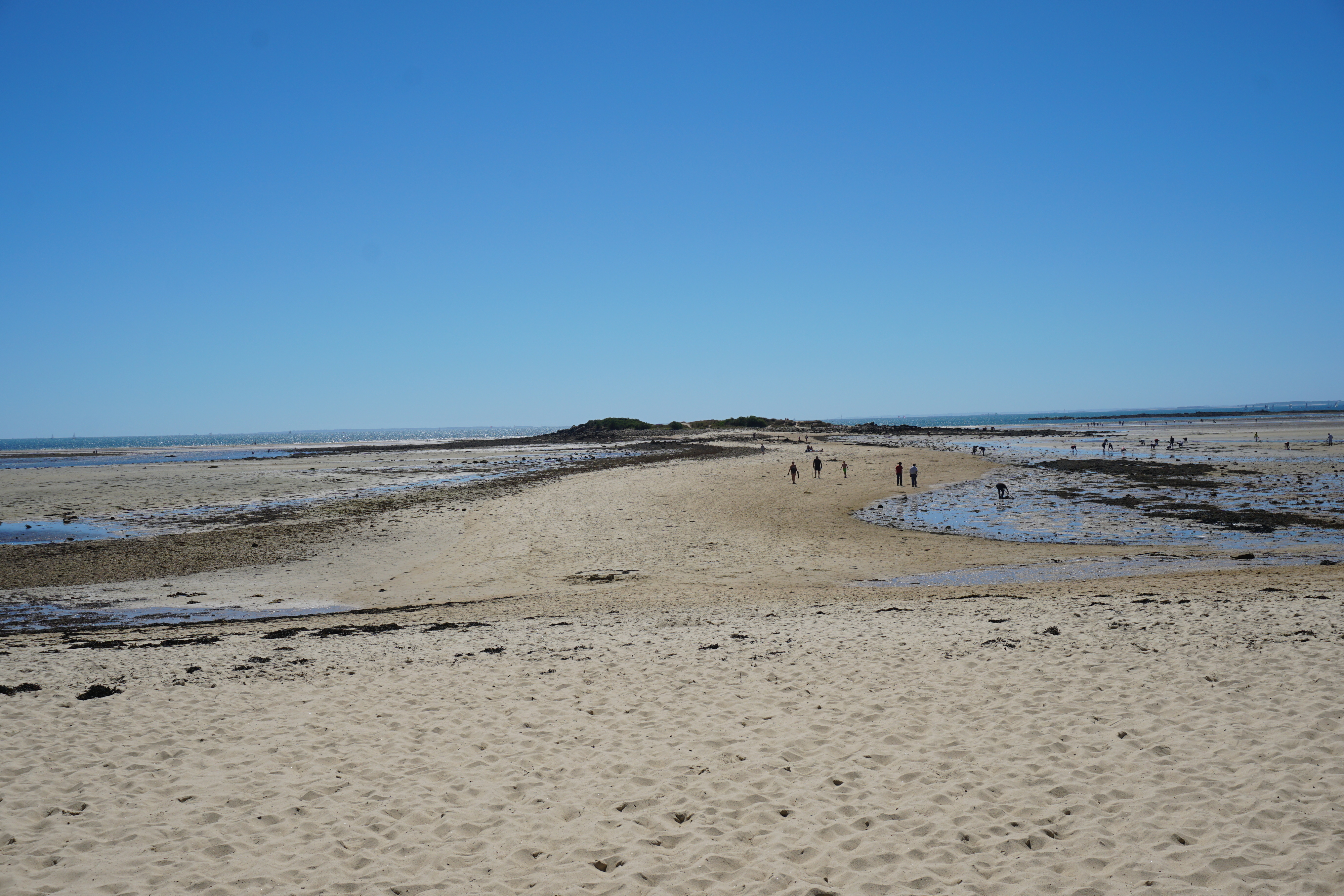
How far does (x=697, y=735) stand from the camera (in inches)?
283

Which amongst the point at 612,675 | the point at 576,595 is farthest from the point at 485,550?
the point at 612,675

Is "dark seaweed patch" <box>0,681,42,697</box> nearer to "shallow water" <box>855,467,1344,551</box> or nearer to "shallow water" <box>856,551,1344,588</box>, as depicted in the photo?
"shallow water" <box>856,551,1344,588</box>

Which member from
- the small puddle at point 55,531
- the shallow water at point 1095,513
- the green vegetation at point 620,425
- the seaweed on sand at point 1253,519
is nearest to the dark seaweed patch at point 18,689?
the small puddle at point 55,531

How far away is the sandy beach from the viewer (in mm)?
5070

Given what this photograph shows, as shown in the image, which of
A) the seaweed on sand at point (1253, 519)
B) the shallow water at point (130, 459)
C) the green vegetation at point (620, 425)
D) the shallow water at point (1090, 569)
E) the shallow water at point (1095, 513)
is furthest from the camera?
the green vegetation at point (620, 425)

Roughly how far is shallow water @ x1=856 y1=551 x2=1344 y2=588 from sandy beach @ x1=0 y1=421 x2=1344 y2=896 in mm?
141

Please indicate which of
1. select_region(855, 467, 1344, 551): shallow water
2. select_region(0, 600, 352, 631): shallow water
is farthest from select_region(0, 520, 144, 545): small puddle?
select_region(855, 467, 1344, 551): shallow water

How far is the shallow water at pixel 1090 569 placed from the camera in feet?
51.6

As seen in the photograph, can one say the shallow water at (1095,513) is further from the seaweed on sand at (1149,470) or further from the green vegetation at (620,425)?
the green vegetation at (620,425)

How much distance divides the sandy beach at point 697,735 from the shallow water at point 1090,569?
141 mm

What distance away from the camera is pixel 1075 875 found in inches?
189

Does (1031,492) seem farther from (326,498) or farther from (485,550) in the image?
(326,498)

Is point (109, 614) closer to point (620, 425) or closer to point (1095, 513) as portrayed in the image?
point (1095, 513)

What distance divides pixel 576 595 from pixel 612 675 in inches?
257
